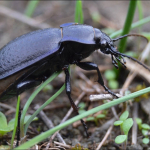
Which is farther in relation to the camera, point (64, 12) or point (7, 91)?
point (64, 12)

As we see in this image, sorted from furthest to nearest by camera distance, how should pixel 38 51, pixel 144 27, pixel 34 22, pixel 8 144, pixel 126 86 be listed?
pixel 34 22 < pixel 144 27 < pixel 126 86 < pixel 38 51 < pixel 8 144

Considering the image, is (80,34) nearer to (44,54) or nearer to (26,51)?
(44,54)

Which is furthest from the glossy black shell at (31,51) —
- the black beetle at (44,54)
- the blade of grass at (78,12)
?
the blade of grass at (78,12)

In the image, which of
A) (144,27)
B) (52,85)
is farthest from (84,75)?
(144,27)

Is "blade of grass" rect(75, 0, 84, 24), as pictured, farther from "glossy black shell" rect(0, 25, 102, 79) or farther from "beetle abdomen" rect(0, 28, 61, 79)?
"beetle abdomen" rect(0, 28, 61, 79)

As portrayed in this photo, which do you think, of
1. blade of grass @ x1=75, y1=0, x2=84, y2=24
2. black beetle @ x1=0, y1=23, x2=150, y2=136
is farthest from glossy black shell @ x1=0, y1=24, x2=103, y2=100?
blade of grass @ x1=75, y1=0, x2=84, y2=24

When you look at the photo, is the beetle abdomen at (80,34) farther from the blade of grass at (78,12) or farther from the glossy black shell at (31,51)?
the blade of grass at (78,12)

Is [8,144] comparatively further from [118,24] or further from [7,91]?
[118,24]

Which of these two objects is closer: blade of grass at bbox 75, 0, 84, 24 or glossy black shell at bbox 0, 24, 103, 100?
glossy black shell at bbox 0, 24, 103, 100

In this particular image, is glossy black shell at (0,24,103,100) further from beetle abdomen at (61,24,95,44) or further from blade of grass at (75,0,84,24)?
blade of grass at (75,0,84,24)

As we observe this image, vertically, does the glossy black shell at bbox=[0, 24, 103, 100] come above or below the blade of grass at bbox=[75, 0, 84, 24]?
below
